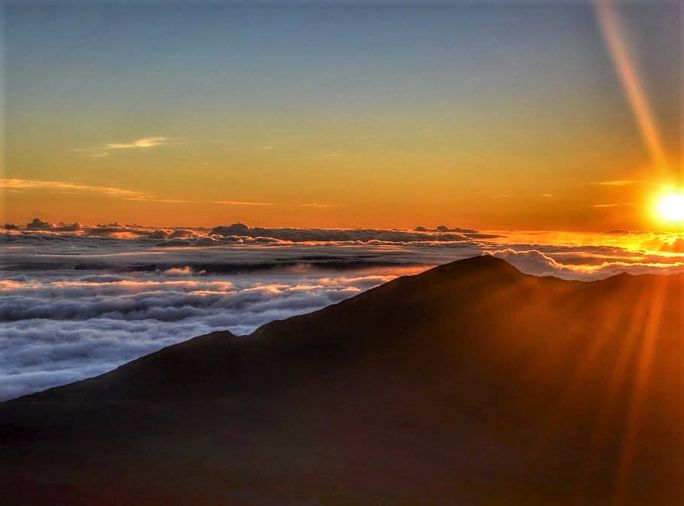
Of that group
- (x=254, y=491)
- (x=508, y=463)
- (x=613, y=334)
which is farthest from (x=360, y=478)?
(x=613, y=334)

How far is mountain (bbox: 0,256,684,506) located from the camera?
60.1ft

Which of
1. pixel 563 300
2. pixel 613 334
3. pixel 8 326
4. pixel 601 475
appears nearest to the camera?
pixel 601 475

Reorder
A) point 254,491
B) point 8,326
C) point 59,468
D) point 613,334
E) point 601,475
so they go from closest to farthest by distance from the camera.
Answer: point 254,491 < point 59,468 < point 601,475 < point 613,334 < point 8,326

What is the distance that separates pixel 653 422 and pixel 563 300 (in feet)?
35.2

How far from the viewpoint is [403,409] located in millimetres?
25406

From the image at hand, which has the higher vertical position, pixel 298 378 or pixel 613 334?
pixel 613 334

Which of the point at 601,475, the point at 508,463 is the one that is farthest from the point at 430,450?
the point at 601,475

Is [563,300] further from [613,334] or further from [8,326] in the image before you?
[8,326]

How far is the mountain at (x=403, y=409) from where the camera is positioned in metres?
18.3

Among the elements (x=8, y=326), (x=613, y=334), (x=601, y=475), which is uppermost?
(x=613, y=334)

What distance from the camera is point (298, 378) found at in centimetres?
2942

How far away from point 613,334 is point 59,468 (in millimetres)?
23673

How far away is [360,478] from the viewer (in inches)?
737

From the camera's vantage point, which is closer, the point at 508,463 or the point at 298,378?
the point at 508,463
